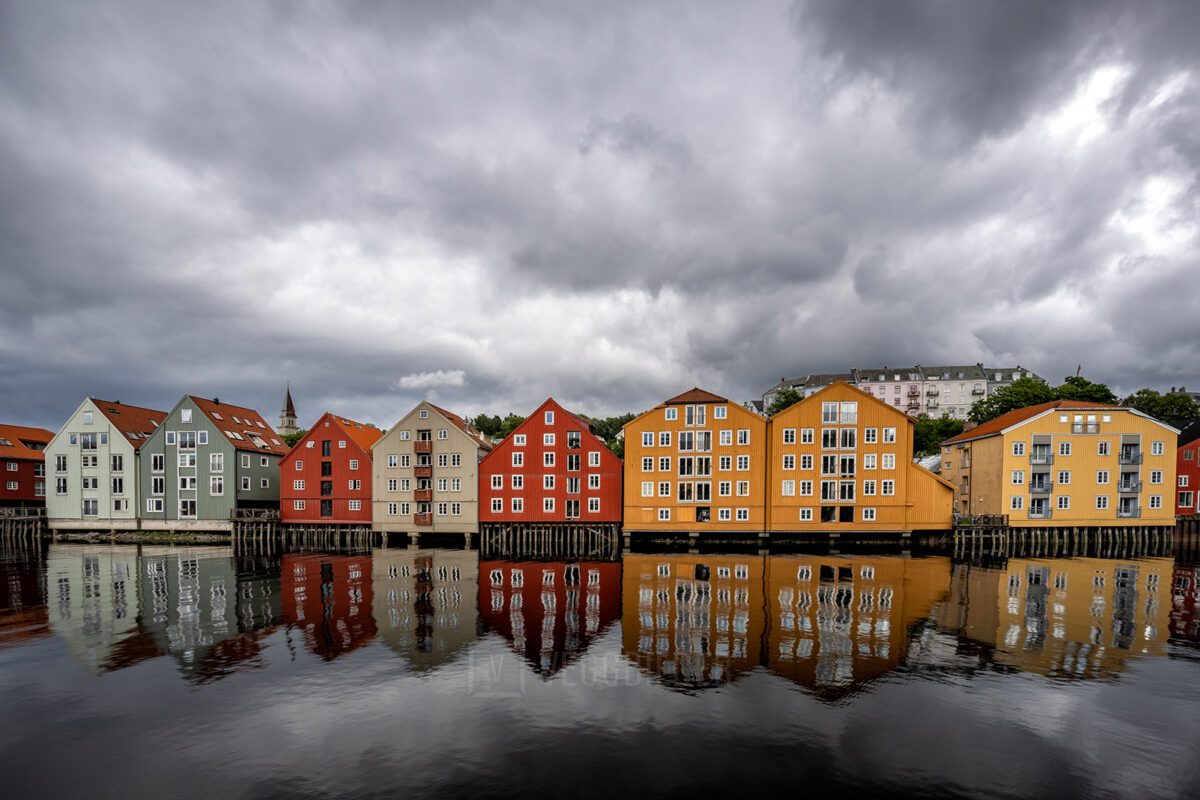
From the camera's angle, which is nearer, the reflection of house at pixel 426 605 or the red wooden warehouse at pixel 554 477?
the reflection of house at pixel 426 605

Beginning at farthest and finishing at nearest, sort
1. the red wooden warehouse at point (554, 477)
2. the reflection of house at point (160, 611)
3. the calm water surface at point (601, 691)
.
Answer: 1. the red wooden warehouse at point (554, 477)
2. the reflection of house at point (160, 611)
3. the calm water surface at point (601, 691)

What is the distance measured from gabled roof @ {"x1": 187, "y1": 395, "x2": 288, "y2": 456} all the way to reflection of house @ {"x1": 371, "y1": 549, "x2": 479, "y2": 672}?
29.3 m

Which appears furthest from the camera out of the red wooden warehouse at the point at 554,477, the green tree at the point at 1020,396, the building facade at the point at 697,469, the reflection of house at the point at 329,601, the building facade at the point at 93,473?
the green tree at the point at 1020,396

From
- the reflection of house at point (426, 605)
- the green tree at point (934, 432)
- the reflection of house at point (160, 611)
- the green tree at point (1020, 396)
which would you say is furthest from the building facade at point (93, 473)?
the green tree at point (1020, 396)

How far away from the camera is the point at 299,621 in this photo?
1185 inches

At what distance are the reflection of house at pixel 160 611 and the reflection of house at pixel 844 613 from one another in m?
25.0

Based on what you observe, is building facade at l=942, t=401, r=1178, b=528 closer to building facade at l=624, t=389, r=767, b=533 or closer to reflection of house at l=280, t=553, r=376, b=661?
building facade at l=624, t=389, r=767, b=533

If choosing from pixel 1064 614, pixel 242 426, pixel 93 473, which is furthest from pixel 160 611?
pixel 1064 614

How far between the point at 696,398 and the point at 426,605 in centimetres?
3680

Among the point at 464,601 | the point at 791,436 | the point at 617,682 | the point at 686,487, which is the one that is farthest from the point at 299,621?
the point at 791,436

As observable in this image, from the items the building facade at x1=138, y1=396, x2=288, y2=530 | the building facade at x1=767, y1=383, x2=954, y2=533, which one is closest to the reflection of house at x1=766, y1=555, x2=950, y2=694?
the building facade at x1=767, y1=383, x2=954, y2=533

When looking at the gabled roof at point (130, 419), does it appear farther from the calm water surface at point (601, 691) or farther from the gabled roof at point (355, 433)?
the calm water surface at point (601, 691)

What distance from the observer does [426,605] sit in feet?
109

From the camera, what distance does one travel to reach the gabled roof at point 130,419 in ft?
224
